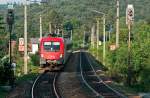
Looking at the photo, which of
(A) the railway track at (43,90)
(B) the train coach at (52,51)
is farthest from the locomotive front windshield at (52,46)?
(A) the railway track at (43,90)

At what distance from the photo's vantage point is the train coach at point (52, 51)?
5394cm

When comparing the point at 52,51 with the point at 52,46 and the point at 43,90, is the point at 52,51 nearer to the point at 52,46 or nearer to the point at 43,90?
the point at 52,46

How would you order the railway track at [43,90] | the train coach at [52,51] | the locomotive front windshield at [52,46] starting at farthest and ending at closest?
the locomotive front windshield at [52,46], the train coach at [52,51], the railway track at [43,90]

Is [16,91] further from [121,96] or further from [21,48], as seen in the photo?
[21,48]

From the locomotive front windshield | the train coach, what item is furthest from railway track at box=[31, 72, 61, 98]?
the locomotive front windshield

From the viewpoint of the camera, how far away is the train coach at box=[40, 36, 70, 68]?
177 ft

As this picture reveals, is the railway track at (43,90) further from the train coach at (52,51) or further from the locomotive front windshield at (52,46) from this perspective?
the locomotive front windshield at (52,46)

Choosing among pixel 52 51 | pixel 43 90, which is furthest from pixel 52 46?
pixel 43 90

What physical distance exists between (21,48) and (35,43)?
92.1 m

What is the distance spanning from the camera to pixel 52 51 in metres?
54.3

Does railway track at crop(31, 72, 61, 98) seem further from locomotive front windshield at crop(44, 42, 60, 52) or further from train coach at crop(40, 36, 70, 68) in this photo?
locomotive front windshield at crop(44, 42, 60, 52)

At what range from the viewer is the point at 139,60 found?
39.7 m

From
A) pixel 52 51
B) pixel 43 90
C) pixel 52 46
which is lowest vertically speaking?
pixel 43 90

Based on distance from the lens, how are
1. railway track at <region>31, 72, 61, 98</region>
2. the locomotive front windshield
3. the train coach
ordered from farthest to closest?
the locomotive front windshield < the train coach < railway track at <region>31, 72, 61, 98</region>
